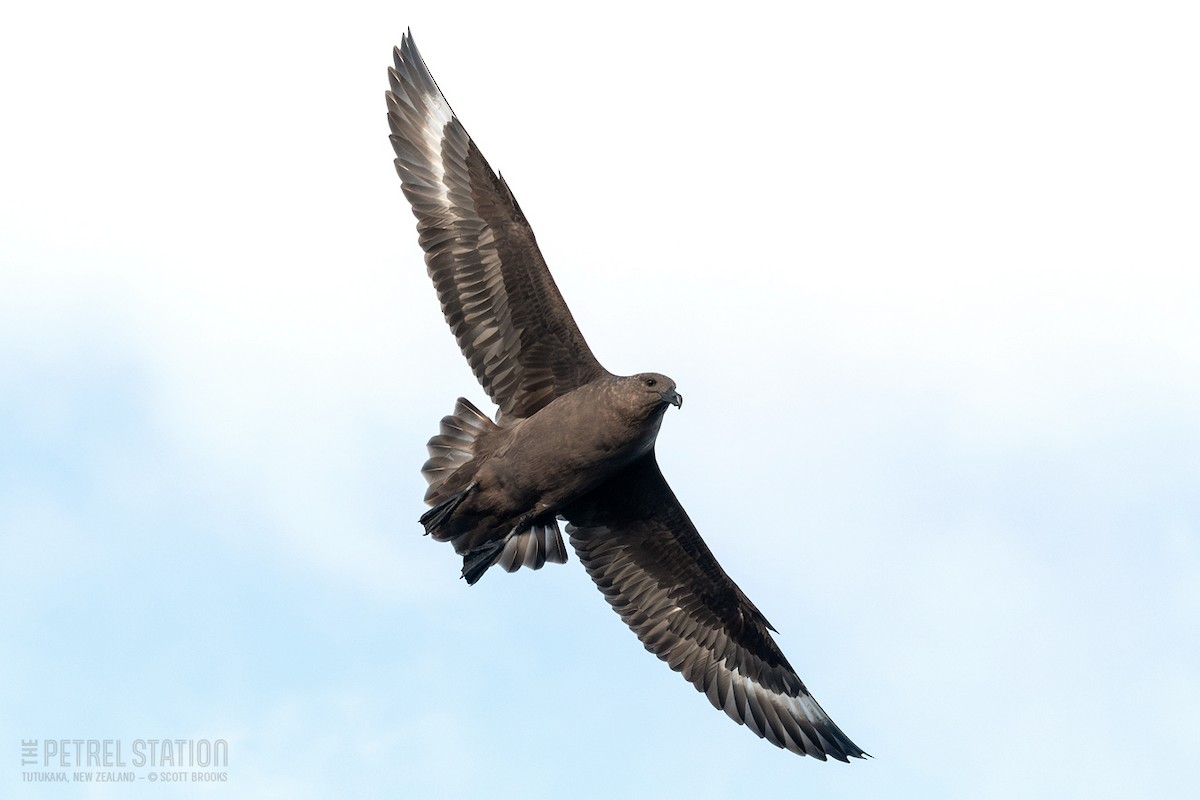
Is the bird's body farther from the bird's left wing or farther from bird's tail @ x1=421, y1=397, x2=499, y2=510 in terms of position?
the bird's left wing

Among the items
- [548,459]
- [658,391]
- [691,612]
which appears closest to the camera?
[658,391]

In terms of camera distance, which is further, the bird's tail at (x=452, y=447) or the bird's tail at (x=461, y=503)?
the bird's tail at (x=452, y=447)

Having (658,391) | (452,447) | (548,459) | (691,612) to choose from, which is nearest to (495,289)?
(452,447)

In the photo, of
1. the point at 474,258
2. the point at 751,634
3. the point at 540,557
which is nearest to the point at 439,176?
the point at 474,258

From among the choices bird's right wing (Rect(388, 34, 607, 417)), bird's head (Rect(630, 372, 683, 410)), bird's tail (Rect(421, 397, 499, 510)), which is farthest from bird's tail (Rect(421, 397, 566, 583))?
bird's head (Rect(630, 372, 683, 410))

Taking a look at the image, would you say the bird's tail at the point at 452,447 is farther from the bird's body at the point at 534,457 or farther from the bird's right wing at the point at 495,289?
the bird's right wing at the point at 495,289

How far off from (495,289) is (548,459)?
4.05 feet

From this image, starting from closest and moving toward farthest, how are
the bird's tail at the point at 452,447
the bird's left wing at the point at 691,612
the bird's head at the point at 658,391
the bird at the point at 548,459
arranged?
the bird's head at the point at 658,391 → the bird at the point at 548,459 → the bird's tail at the point at 452,447 → the bird's left wing at the point at 691,612

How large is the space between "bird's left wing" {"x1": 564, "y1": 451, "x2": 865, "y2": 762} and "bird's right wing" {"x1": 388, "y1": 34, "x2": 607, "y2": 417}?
934mm

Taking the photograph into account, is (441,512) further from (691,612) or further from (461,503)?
(691,612)

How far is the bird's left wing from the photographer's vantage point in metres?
10.6

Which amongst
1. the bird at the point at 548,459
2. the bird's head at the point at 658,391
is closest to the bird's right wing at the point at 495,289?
the bird at the point at 548,459

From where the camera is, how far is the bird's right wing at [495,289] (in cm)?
1001

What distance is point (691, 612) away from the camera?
10.9 m
